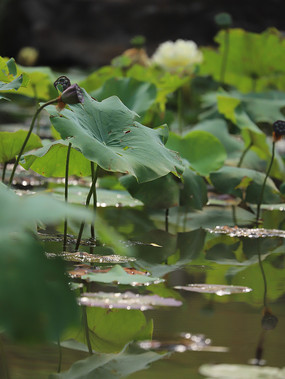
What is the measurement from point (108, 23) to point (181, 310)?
5.06 meters

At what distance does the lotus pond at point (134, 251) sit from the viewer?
1.58 feet

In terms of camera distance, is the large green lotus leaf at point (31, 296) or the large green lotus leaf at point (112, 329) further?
the large green lotus leaf at point (112, 329)

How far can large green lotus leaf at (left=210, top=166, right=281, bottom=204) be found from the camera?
1.56 m

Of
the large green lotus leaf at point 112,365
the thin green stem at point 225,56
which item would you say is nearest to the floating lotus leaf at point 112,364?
the large green lotus leaf at point 112,365

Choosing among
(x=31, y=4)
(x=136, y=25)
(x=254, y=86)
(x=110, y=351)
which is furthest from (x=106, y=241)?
(x=31, y=4)

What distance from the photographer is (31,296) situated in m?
0.45

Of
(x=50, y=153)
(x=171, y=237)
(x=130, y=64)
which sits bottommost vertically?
(x=171, y=237)

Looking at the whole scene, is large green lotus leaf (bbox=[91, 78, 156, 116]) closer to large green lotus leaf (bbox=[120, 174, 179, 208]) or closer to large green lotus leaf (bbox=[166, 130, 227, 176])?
large green lotus leaf (bbox=[166, 130, 227, 176])

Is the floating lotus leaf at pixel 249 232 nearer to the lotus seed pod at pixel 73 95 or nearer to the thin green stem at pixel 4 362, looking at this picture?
the lotus seed pod at pixel 73 95

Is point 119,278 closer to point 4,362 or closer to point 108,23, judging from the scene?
point 4,362

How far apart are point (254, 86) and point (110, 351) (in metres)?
2.46

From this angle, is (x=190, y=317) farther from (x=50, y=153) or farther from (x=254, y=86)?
(x=254, y=86)

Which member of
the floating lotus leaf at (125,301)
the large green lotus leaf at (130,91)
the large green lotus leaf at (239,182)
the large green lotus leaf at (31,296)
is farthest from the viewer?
the large green lotus leaf at (130,91)

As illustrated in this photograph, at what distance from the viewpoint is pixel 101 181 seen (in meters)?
1.80
